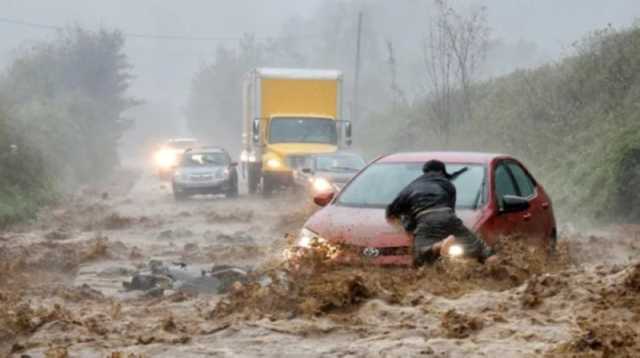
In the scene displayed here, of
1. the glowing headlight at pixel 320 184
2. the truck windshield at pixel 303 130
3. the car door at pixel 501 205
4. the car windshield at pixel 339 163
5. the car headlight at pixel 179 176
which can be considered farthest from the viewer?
the car headlight at pixel 179 176

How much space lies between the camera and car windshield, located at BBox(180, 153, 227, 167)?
1216 inches

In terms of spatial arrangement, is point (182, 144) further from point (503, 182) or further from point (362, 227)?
point (362, 227)

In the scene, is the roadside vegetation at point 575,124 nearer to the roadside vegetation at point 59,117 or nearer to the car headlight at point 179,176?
the car headlight at point 179,176

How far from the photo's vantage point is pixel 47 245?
54.6ft

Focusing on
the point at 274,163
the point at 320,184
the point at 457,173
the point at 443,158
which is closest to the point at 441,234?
the point at 457,173

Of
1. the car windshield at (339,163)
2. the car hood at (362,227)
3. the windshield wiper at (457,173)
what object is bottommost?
the car windshield at (339,163)

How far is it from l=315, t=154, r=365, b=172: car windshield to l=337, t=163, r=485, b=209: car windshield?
506 inches

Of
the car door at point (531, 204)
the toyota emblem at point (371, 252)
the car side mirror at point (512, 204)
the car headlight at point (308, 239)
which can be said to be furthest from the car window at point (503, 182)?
the car headlight at point (308, 239)

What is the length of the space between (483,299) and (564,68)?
24.3m

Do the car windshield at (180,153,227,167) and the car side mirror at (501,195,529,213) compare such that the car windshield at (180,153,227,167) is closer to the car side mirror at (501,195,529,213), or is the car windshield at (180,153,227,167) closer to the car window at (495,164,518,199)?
the car window at (495,164,518,199)

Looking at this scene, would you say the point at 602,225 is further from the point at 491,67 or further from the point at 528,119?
the point at 491,67

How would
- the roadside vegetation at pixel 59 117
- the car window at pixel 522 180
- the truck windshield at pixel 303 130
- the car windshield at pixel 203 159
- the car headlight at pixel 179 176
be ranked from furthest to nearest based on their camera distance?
the car windshield at pixel 203 159
the car headlight at pixel 179 176
the truck windshield at pixel 303 130
the roadside vegetation at pixel 59 117
the car window at pixel 522 180

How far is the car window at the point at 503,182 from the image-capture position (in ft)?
33.0

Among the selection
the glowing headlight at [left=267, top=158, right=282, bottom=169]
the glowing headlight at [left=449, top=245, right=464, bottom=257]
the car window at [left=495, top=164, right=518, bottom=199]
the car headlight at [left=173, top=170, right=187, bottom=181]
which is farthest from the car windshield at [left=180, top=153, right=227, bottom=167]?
the glowing headlight at [left=449, top=245, right=464, bottom=257]
